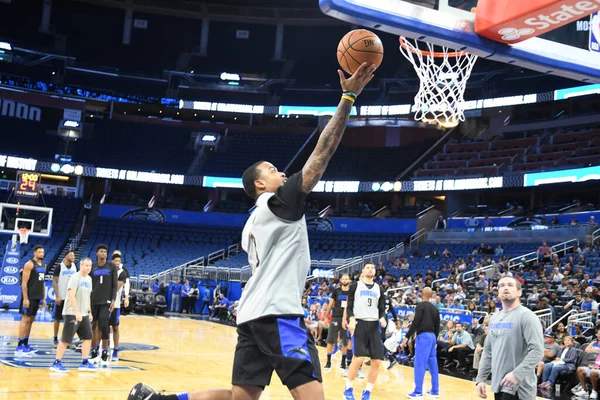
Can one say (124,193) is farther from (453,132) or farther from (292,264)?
(292,264)

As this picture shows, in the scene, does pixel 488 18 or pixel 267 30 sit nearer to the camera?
pixel 488 18

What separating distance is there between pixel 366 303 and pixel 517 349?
14.2 ft

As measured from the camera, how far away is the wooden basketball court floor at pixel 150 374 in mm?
7654

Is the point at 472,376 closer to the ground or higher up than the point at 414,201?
closer to the ground

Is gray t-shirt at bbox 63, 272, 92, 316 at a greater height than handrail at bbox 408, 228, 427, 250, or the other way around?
handrail at bbox 408, 228, 427, 250

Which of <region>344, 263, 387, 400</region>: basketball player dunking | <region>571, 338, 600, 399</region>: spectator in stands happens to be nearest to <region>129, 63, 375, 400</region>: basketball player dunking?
<region>344, 263, 387, 400</region>: basketball player dunking

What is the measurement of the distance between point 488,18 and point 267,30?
3816 centimetres

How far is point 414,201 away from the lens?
36.6 metres

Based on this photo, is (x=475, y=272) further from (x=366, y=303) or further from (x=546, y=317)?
(x=366, y=303)

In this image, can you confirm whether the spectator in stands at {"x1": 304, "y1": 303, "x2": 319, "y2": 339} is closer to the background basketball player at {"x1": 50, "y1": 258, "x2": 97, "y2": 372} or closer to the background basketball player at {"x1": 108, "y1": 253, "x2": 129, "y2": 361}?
the background basketball player at {"x1": 108, "y1": 253, "x2": 129, "y2": 361}

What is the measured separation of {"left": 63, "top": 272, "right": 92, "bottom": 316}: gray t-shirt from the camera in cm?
904

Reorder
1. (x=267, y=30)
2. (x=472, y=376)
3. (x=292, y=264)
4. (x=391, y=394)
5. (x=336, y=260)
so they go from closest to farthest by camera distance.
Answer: (x=292, y=264) < (x=391, y=394) < (x=472, y=376) < (x=336, y=260) < (x=267, y=30)

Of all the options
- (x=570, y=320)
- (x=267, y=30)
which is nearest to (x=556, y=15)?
(x=570, y=320)

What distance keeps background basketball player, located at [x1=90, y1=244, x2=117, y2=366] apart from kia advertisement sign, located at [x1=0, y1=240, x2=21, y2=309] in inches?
497
